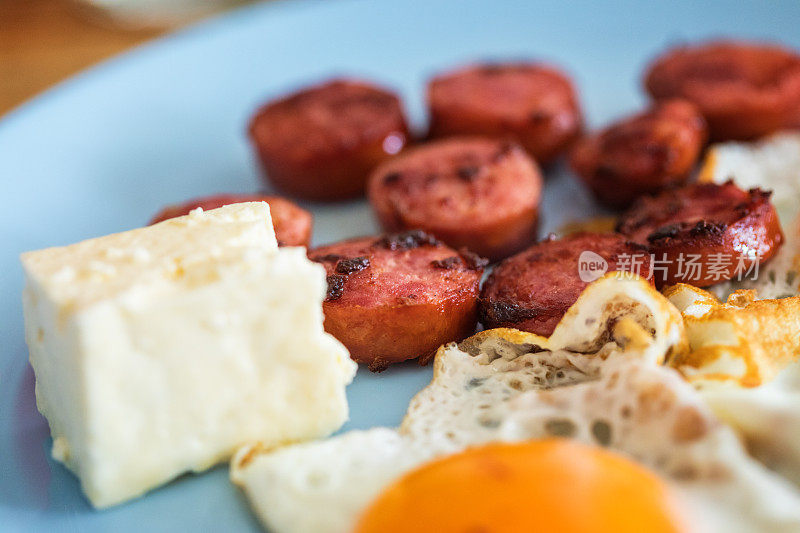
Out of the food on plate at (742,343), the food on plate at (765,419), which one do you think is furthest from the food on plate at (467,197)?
the food on plate at (765,419)

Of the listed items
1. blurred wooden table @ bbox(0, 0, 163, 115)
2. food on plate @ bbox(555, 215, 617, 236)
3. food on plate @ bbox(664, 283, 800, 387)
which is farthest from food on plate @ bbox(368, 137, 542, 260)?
blurred wooden table @ bbox(0, 0, 163, 115)

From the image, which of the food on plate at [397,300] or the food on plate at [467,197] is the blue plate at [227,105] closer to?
the food on plate at [397,300]

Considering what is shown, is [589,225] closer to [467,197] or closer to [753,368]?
[467,197]

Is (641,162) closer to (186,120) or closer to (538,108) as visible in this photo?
(538,108)

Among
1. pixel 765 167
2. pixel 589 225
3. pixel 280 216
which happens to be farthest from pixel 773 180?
pixel 280 216

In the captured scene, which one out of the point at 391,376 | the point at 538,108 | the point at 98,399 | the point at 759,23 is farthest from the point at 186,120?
the point at 759,23
